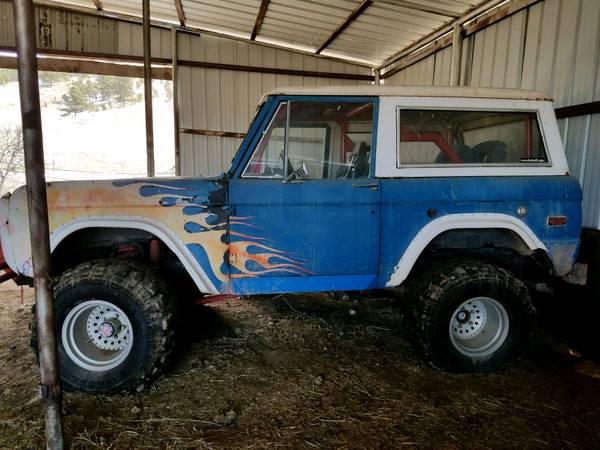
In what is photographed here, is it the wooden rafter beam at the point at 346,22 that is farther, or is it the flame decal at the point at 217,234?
the wooden rafter beam at the point at 346,22

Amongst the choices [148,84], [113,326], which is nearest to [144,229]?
[113,326]

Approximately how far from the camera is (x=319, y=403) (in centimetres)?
270

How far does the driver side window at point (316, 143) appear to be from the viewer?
2.89 m

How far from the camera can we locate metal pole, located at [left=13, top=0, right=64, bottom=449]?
1.78 metres

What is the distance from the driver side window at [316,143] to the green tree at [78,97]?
25.7 meters

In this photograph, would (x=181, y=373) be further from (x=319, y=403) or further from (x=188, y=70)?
(x=188, y=70)

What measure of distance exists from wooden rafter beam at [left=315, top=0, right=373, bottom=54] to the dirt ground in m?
5.88

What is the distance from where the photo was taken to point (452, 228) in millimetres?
2996

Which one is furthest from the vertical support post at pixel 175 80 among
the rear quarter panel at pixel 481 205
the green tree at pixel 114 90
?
the green tree at pixel 114 90

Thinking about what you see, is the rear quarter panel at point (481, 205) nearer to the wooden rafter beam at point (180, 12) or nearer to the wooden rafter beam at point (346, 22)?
the wooden rafter beam at point (346, 22)

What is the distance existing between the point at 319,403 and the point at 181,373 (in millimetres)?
1131

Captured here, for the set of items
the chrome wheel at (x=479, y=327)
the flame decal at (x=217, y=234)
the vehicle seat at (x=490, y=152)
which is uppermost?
the vehicle seat at (x=490, y=152)

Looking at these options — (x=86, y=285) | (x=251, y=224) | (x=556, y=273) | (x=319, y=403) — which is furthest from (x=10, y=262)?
(x=556, y=273)

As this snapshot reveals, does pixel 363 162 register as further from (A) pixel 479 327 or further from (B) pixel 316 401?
(B) pixel 316 401
